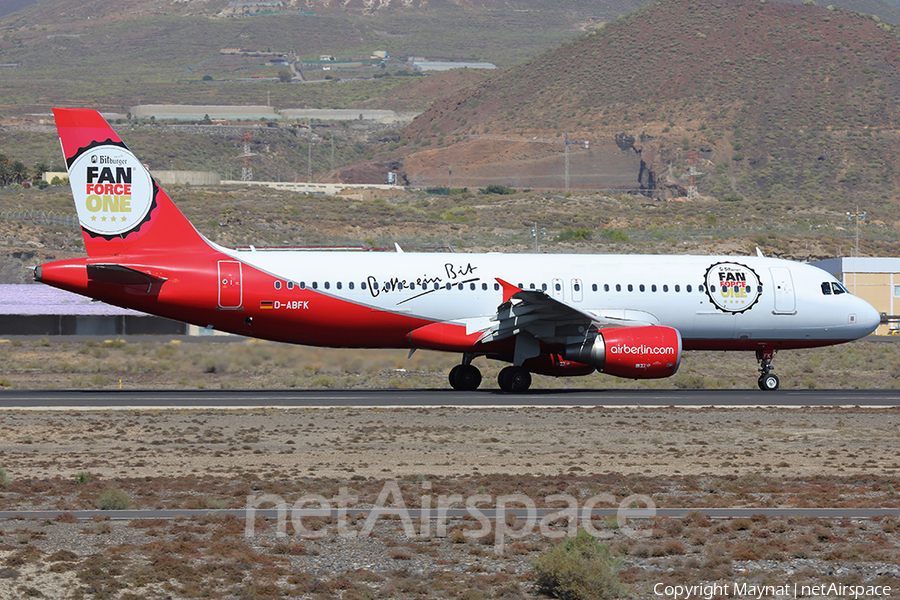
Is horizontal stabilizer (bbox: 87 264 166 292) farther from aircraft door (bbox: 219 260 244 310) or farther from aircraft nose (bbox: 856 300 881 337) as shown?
aircraft nose (bbox: 856 300 881 337)

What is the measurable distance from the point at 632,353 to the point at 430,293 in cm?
588

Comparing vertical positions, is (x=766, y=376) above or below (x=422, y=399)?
above

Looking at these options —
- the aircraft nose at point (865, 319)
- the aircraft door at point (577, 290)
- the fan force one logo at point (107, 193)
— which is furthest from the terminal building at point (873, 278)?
the fan force one logo at point (107, 193)

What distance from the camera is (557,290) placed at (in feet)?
105

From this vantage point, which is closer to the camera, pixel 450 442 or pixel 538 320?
pixel 450 442

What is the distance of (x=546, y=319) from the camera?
3072 centimetres

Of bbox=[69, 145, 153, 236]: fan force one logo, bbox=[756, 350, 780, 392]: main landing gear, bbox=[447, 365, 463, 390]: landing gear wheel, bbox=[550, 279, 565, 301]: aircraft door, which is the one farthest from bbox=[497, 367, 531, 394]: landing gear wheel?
bbox=[69, 145, 153, 236]: fan force one logo

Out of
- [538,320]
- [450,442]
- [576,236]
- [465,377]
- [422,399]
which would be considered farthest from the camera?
[576,236]

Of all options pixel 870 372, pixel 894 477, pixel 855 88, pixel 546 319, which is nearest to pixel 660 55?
pixel 855 88

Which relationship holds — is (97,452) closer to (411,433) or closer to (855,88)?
(411,433)

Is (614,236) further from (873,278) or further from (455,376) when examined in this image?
(455,376)

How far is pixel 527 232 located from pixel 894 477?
76364 mm

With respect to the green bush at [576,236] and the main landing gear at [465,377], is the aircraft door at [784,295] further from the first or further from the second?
the green bush at [576,236]
